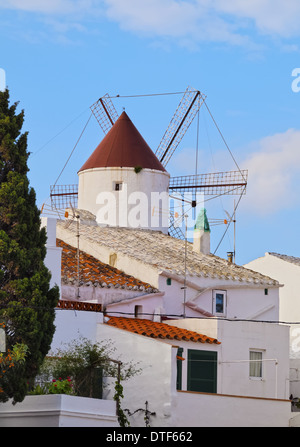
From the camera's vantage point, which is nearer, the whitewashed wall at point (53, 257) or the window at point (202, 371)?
the whitewashed wall at point (53, 257)

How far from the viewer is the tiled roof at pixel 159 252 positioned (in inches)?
1630

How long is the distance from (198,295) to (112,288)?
4548 millimetres

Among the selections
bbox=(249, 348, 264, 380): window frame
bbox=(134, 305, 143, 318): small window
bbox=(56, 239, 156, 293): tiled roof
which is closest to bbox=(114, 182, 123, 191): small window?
bbox=(56, 239, 156, 293): tiled roof

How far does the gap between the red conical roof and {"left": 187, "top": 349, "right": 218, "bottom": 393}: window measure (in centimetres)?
1515

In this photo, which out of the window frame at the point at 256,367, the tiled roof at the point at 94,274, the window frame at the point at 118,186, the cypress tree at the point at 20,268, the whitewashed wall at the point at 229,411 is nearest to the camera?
the cypress tree at the point at 20,268

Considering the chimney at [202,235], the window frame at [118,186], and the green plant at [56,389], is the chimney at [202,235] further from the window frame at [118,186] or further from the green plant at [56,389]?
the green plant at [56,389]

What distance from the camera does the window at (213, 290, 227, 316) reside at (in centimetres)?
4175

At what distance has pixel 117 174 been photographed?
48.8 metres

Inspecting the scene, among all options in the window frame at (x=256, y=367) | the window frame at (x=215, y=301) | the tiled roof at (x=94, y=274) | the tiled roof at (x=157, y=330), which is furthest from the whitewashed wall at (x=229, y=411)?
the window frame at (x=215, y=301)

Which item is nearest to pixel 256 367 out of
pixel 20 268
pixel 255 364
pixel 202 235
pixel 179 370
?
pixel 255 364

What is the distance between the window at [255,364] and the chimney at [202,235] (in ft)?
33.4
